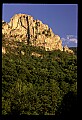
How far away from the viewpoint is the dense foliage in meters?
8.67

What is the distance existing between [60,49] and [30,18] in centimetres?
381

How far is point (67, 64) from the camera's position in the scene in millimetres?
9609

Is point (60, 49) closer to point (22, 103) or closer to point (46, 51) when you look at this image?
point (46, 51)

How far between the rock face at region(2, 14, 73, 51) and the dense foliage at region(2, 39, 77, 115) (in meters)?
0.58

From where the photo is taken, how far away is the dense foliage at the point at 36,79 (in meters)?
8.67

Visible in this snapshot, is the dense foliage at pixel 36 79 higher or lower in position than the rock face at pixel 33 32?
lower

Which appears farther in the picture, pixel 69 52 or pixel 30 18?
pixel 30 18

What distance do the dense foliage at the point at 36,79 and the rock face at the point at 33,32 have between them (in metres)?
0.58

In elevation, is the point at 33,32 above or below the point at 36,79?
above

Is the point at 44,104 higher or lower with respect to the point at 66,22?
lower

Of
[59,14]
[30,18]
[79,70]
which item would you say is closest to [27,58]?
[30,18]

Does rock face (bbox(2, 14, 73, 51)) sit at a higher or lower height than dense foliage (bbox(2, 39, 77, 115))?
higher

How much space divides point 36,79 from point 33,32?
3.15 m

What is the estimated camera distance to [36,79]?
8.90 meters
